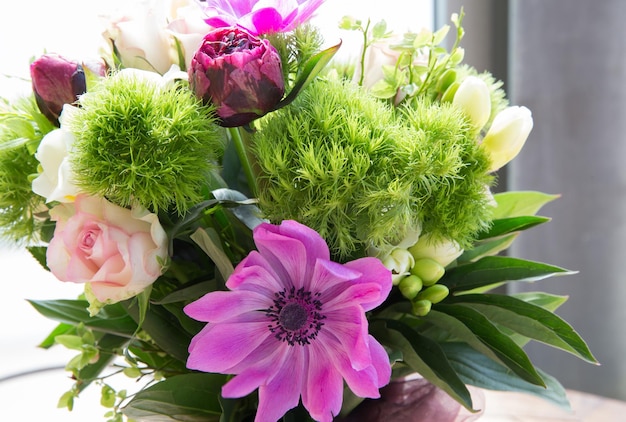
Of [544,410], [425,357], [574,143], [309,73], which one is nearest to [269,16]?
[309,73]

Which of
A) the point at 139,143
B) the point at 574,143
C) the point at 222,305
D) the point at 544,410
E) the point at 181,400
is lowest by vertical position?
the point at 544,410

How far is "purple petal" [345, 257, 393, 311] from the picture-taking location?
397 millimetres

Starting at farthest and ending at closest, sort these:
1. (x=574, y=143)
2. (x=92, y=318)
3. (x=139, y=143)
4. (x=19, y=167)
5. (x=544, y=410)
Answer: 1. (x=574, y=143)
2. (x=544, y=410)
3. (x=92, y=318)
4. (x=19, y=167)
5. (x=139, y=143)

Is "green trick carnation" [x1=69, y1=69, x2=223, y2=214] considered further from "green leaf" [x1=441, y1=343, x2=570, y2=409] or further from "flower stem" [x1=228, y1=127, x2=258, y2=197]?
"green leaf" [x1=441, y1=343, x2=570, y2=409]

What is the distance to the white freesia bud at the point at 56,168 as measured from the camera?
0.39m

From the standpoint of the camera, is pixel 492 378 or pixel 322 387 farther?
pixel 492 378

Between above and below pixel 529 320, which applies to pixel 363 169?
above

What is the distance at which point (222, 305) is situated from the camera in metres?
0.41

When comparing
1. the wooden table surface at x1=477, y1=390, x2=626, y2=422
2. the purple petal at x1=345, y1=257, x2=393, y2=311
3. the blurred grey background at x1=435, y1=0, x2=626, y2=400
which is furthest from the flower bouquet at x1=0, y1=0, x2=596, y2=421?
the blurred grey background at x1=435, y1=0, x2=626, y2=400

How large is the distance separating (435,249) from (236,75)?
18 cm

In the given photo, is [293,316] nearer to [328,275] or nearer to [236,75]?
[328,275]

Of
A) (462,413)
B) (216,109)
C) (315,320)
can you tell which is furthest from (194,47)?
(462,413)

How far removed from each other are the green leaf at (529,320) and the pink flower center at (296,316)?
131 millimetres

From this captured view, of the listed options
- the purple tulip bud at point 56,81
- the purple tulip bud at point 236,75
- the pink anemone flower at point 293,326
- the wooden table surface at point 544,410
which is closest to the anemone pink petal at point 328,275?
the pink anemone flower at point 293,326
